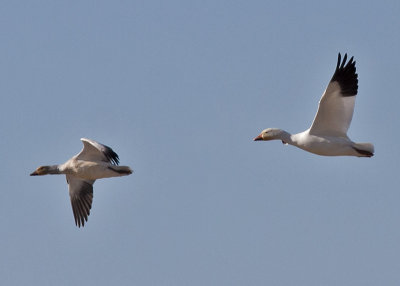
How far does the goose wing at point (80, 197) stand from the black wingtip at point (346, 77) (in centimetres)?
556

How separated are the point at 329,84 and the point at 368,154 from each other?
4.23 ft

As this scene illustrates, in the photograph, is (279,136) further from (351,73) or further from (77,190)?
(77,190)

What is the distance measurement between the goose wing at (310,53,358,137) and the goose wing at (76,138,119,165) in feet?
11.5

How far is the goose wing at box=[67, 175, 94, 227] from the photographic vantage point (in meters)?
20.1

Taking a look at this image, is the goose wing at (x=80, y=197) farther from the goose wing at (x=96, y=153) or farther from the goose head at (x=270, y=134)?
the goose head at (x=270, y=134)

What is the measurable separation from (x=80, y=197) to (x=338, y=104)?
5719mm

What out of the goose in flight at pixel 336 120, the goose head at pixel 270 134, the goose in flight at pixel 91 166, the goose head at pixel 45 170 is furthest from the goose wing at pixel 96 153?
the goose in flight at pixel 336 120

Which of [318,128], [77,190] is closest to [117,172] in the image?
[77,190]

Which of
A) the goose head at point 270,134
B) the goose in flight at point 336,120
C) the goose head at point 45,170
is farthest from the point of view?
the goose head at point 45,170

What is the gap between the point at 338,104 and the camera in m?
17.1

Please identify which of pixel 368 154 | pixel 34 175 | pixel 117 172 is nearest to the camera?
pixel 368 154

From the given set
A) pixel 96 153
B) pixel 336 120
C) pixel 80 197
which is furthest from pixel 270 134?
pixel 80 197

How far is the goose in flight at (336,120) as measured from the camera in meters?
Answer: 17.0

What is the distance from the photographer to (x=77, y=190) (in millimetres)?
20109
